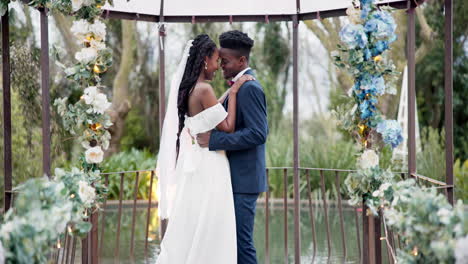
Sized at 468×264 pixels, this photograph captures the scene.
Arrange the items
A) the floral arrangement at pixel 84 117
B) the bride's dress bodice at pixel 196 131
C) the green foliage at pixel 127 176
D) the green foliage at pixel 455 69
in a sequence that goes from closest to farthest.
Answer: the floral arrangement at pixel 84 117 → the bride's dress bodice at pixel 196 131 → the green foliage at pixel 127 176 → the green foliage at pixel 455 69

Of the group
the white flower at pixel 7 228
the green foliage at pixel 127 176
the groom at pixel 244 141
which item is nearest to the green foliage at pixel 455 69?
the green foliage at pixel 127 176

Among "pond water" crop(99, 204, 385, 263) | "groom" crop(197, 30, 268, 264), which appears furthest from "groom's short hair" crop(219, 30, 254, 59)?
"pond water" crop(99, 204, 385, 263)

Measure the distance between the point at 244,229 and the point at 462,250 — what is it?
1672mm

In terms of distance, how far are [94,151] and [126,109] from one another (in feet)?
29.0

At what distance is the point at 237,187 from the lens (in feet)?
12.2

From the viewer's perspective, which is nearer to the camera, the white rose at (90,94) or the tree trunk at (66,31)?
the white rose at (90,94)

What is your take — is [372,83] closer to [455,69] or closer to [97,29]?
[97,29]

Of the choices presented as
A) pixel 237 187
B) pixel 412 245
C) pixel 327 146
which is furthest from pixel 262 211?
pixel 412 245

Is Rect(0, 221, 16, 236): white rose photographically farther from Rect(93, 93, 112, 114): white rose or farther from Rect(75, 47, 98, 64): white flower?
Rect(75, 47, 98, 64): white flower

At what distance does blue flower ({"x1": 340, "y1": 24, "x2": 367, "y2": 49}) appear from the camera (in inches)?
135

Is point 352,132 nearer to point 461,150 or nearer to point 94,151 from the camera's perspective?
point 94,151

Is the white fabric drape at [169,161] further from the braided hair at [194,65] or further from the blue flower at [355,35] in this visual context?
the blue flower at [355,35]

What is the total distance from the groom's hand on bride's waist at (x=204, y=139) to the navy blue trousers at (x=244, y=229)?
0.36 m

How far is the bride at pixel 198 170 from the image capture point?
144 inches
